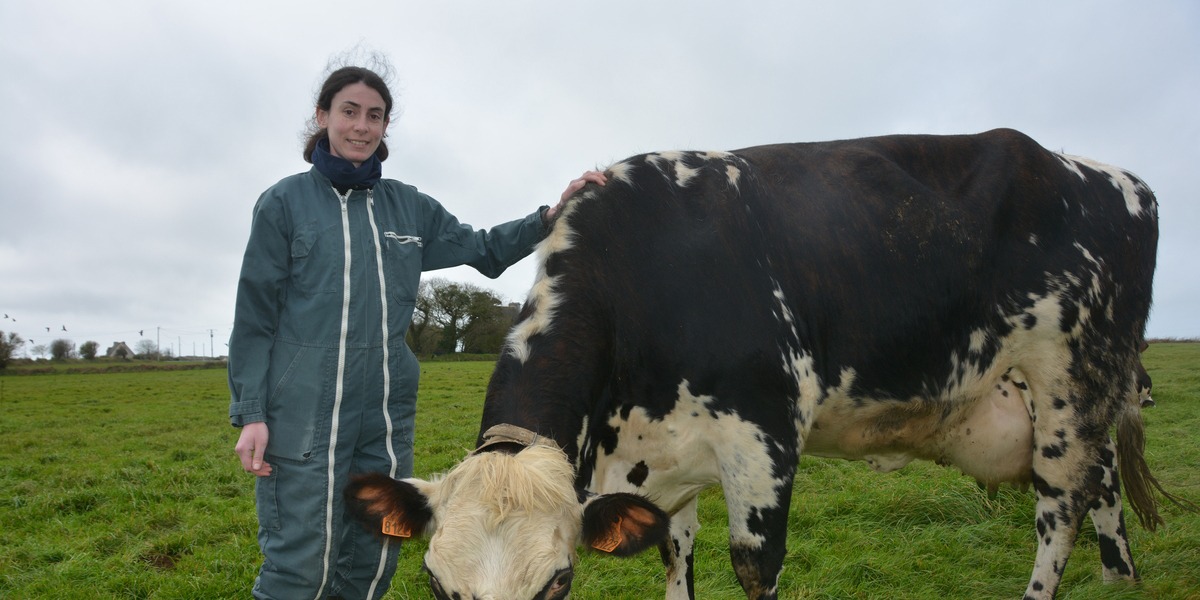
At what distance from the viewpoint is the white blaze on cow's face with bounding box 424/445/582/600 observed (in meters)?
2.61

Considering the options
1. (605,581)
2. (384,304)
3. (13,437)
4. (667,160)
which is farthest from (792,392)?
(13,437)

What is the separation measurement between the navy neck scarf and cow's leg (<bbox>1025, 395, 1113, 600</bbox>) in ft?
12.6

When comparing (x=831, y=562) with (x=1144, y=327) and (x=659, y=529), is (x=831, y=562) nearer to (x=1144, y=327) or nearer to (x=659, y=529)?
(x=1144, y=327)

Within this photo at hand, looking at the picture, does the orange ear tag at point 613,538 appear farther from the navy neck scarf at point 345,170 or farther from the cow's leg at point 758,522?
the navy neck scarf at point 345,170

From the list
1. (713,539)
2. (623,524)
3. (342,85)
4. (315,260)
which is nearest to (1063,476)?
(713,539)

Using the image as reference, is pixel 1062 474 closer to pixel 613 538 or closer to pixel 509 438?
pixel 613 538

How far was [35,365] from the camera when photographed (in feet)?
150

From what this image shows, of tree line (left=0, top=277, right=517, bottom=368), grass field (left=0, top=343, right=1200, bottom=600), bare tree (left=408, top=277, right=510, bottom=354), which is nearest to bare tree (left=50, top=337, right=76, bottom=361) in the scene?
tree line (left=0, top=277, right=517, bottom=368)

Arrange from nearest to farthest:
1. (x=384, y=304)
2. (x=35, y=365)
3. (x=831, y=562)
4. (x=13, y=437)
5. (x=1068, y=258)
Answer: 1. (x=384, y=304)
2. (x=1068, y=258)
3. (x=831, y=562)
4. (x=13, y=437)
5. (x=35, y=365)

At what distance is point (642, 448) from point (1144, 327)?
11.4 feet

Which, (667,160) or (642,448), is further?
(667,160)

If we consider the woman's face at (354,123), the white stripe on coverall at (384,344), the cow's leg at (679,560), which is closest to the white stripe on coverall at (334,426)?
the white stripe on coverall at (384,344)

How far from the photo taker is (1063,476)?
4.46m

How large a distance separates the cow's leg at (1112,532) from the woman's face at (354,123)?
4.80 metres
